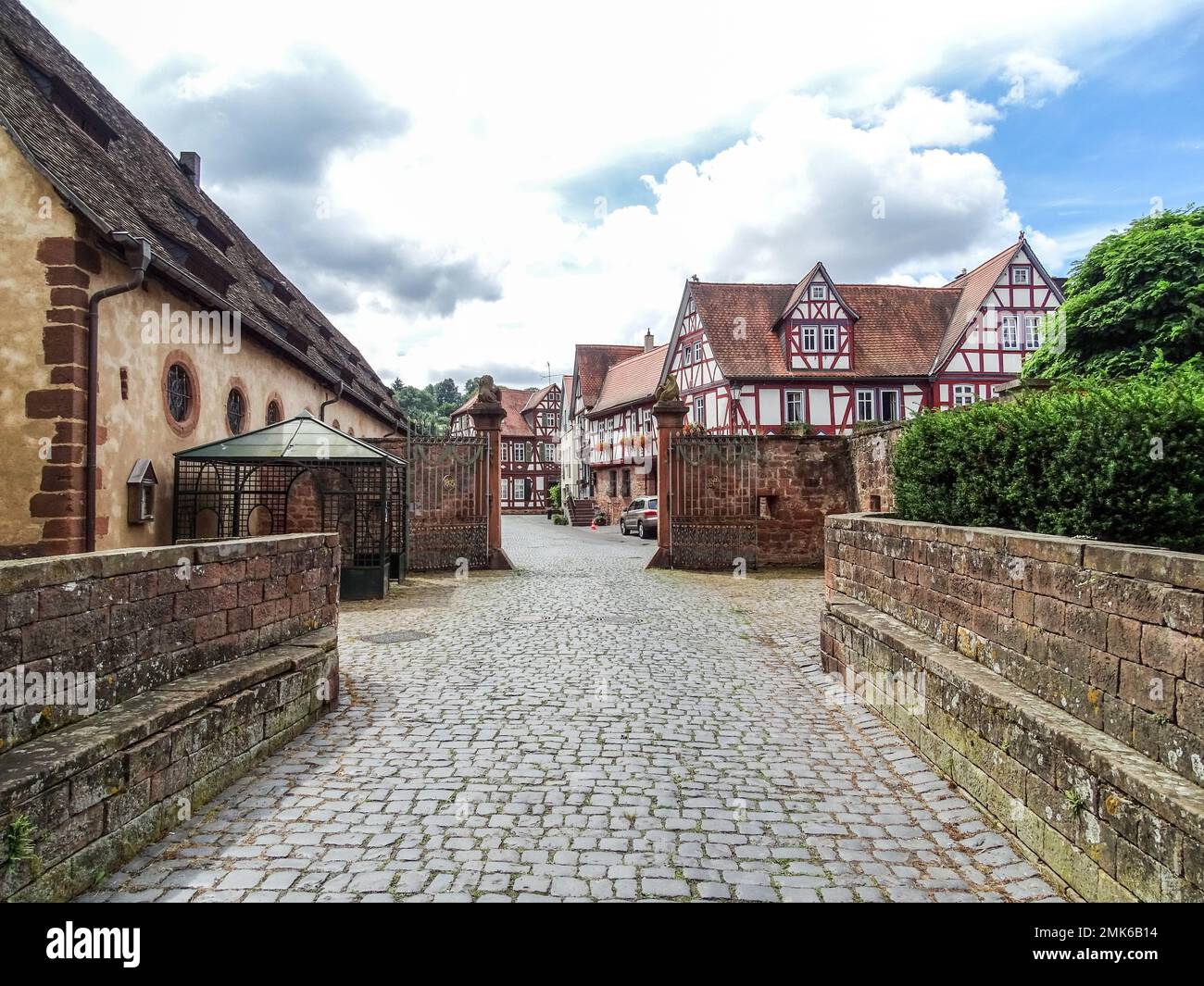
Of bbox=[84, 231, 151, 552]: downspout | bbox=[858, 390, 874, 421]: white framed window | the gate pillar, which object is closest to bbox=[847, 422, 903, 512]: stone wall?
the gate pillar

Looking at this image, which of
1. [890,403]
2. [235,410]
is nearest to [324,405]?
[235,410]

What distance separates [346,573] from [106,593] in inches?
357

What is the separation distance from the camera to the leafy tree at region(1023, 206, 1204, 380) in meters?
14.5

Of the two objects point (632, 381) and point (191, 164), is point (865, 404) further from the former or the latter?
point (191, 164)

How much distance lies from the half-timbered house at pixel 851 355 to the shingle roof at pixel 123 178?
55.0 feet

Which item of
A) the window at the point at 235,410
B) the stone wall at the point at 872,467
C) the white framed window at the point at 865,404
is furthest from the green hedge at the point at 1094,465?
the white framed window at the point at 865,404

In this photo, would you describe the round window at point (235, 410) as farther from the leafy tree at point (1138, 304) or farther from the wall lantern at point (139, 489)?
the leafy tree at point (1138, 304)

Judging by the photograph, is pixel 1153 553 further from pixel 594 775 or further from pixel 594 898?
pixel 594 775

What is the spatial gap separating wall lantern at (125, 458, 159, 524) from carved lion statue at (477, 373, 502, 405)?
746cm

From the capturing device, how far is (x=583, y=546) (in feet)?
84.9

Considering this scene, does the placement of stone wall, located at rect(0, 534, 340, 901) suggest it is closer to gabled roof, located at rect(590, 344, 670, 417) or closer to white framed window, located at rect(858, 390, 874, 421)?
white framed window, located at rect(858, 390, 874, 421)

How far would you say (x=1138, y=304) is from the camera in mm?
14875

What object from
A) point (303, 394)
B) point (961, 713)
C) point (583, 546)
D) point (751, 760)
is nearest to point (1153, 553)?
point (961, 713)

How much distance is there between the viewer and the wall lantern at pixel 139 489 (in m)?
11.1
